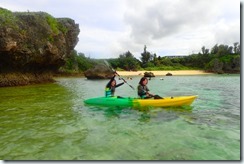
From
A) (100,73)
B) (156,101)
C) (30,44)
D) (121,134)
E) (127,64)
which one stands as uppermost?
(30,44)

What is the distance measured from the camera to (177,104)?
39.0ft

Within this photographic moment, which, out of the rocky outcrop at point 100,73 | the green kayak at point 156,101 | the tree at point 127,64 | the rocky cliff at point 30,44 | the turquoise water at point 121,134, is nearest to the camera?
the turquoise water at point 121,134

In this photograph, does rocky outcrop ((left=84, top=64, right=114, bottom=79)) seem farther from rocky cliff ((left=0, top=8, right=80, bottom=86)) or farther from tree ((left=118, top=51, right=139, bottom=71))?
tree ((left=118, top=51, right=139, bottom=71))

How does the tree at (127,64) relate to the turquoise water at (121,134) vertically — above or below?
above

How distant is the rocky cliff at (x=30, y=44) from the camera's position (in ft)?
75.5

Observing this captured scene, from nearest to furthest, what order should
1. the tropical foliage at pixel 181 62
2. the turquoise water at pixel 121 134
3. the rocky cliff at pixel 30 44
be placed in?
the turquoise water at pixel 121 134, the rocky cliff at pixel 30 44, the tropical foliage at pixel 181 62

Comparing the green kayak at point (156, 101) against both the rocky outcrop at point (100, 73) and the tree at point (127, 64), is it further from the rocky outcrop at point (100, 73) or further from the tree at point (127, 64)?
the tree at point (127, 64)

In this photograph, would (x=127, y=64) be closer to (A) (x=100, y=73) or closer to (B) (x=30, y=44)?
(A) (x=100, y=73)

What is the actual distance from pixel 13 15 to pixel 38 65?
18.5 feet

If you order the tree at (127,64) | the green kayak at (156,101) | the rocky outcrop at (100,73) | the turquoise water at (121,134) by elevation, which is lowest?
the turquoise water at (121,134)

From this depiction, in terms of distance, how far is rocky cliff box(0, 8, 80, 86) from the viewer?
23.0m

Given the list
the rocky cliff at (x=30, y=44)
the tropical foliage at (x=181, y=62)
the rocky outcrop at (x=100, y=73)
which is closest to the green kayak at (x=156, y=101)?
the rocky cliff at (x=30, y=44)

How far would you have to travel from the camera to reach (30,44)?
25234mm

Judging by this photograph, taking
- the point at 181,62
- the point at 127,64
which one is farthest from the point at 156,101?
the point at 181,62
